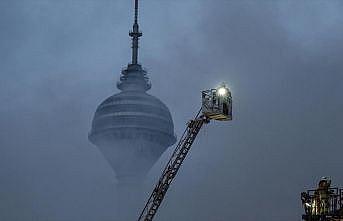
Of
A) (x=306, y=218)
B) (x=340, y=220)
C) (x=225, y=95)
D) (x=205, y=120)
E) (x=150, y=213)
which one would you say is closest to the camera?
(x=340, y=220)

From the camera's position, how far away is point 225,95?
7194 centimetres

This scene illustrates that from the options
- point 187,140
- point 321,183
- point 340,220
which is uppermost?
point 187,140

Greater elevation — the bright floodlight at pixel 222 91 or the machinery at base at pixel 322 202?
the bright floodlight at pixel 222 91

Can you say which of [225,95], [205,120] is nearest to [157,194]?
[205,120]

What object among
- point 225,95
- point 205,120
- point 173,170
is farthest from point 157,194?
point 225,95

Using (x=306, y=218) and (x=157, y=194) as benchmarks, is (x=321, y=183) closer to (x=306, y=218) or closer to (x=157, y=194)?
(x=306, y=218)

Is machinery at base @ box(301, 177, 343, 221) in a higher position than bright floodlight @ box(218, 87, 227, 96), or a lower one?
lower

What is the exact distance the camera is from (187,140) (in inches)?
3145

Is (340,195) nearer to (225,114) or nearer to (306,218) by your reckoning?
(306,218)

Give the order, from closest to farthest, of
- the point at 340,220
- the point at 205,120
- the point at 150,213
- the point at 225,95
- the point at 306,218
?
the point at 340,220 < the point at 306,218 < the point at 225,95 < the point at 205,120 < the point at 150,213

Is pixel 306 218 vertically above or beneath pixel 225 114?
beneath

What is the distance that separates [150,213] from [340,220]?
31.4 m

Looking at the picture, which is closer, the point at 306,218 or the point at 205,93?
the point at 306,218

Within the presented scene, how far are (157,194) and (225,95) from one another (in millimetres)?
16367
